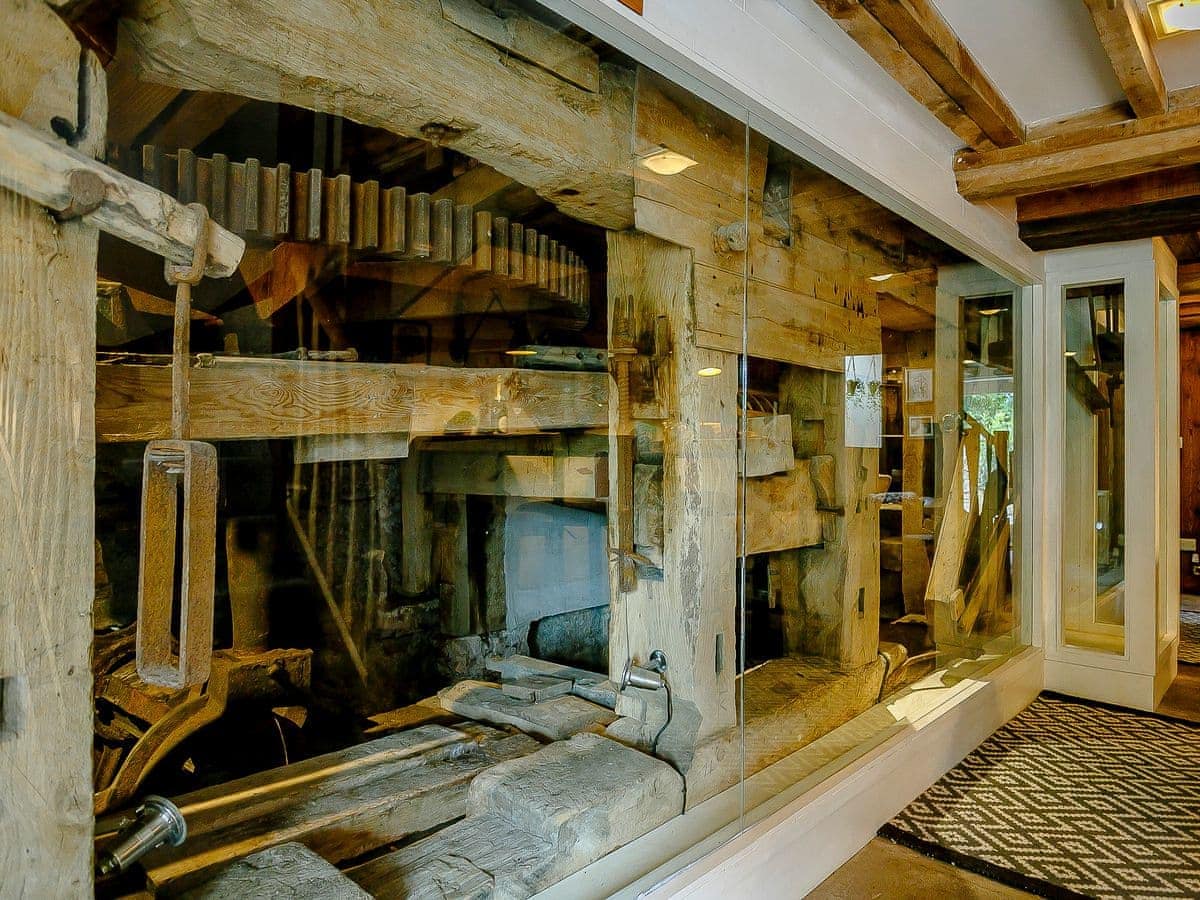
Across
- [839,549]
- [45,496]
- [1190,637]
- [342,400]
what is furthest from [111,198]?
[1190,637]

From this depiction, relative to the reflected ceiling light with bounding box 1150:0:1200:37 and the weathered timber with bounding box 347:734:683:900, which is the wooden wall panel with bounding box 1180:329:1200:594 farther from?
the weathered timber with bounding box 347:734:683:900

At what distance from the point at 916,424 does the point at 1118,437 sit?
1518mm

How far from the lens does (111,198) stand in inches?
34.1

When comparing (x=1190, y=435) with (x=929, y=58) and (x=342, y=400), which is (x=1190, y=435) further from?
(x=342, y=400)

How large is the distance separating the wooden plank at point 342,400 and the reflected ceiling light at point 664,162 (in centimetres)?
49

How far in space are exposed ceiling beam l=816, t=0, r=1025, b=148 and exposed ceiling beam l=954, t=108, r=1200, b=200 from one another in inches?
3.6

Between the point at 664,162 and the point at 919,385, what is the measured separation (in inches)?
58.5

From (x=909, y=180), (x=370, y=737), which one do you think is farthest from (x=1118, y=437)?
(x=370, y=737)

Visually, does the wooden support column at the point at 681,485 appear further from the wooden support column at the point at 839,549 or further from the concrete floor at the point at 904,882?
the concrete floor at the point at 904,882

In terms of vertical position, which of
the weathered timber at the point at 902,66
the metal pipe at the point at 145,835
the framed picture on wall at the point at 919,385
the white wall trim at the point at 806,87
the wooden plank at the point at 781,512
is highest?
the weathered timber at the point at 902,66

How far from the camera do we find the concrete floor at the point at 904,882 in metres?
1.92

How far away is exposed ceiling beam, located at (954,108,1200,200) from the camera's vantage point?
2.54 m

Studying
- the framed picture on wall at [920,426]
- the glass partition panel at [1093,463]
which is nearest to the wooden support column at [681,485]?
the framed picture on wall at [920,426]

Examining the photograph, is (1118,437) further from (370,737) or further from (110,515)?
(110,515)
